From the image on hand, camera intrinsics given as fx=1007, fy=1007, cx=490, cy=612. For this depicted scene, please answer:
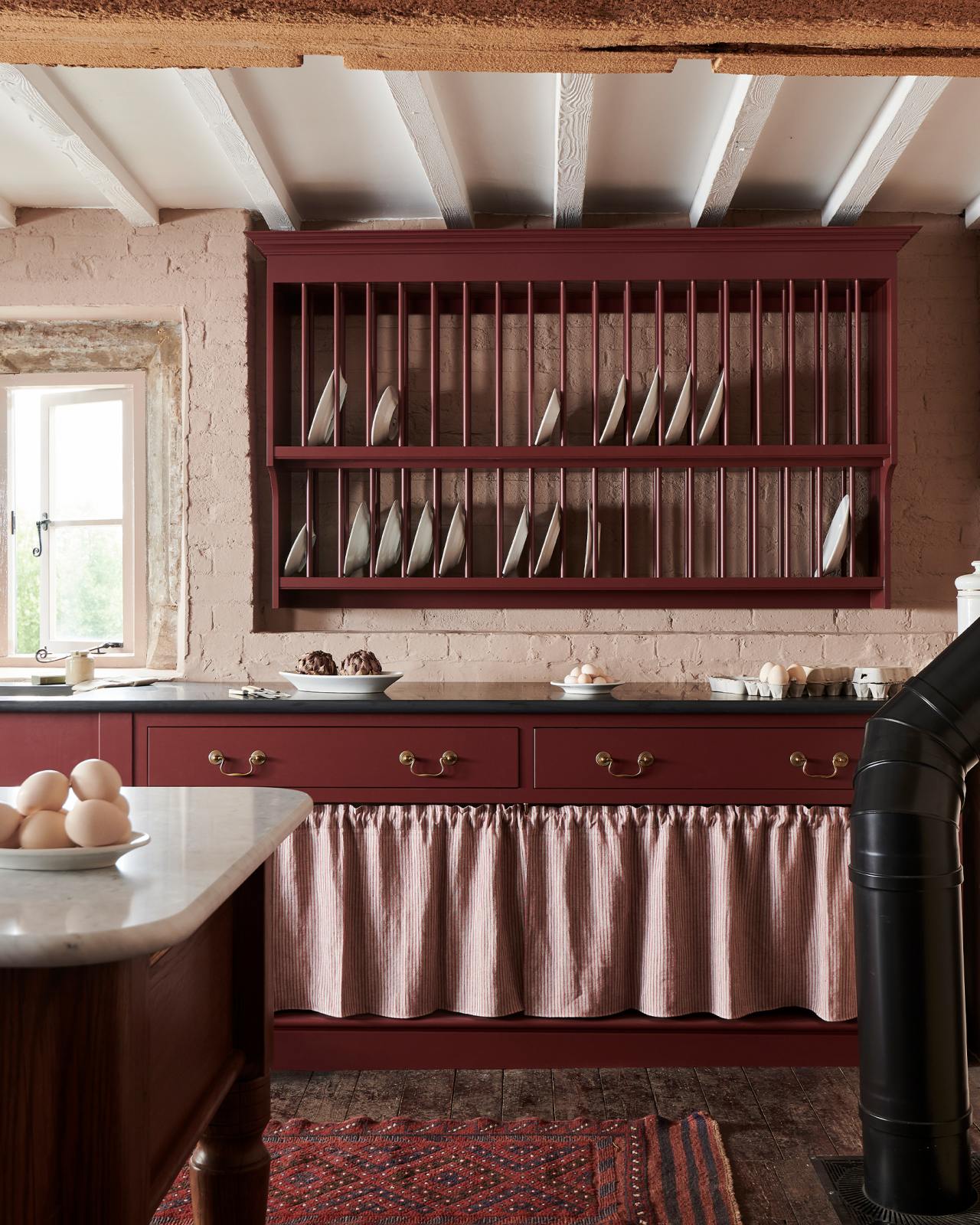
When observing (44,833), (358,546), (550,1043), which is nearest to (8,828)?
(44,833)

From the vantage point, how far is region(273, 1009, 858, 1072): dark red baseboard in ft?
8.80

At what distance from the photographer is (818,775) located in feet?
8.93

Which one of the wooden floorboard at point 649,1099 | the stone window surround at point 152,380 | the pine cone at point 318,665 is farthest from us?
the stone window surround at point 152,380

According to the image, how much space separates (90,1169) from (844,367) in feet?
11.1

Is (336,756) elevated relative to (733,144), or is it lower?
lower

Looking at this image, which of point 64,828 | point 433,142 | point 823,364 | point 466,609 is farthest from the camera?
point 466,609

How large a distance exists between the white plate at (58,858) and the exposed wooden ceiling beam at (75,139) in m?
2.16

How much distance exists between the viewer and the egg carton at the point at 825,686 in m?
2.87

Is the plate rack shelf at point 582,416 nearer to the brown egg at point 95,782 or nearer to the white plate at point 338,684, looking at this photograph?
the white plate at point 338,684

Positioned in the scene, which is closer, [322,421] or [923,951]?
[923,951]

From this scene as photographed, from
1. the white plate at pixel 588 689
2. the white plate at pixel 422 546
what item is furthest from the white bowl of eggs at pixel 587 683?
the white plate at pixel 422 546

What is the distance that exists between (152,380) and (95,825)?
9.63 feet

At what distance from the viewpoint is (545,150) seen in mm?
3100

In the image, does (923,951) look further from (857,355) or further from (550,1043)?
(857,355)
